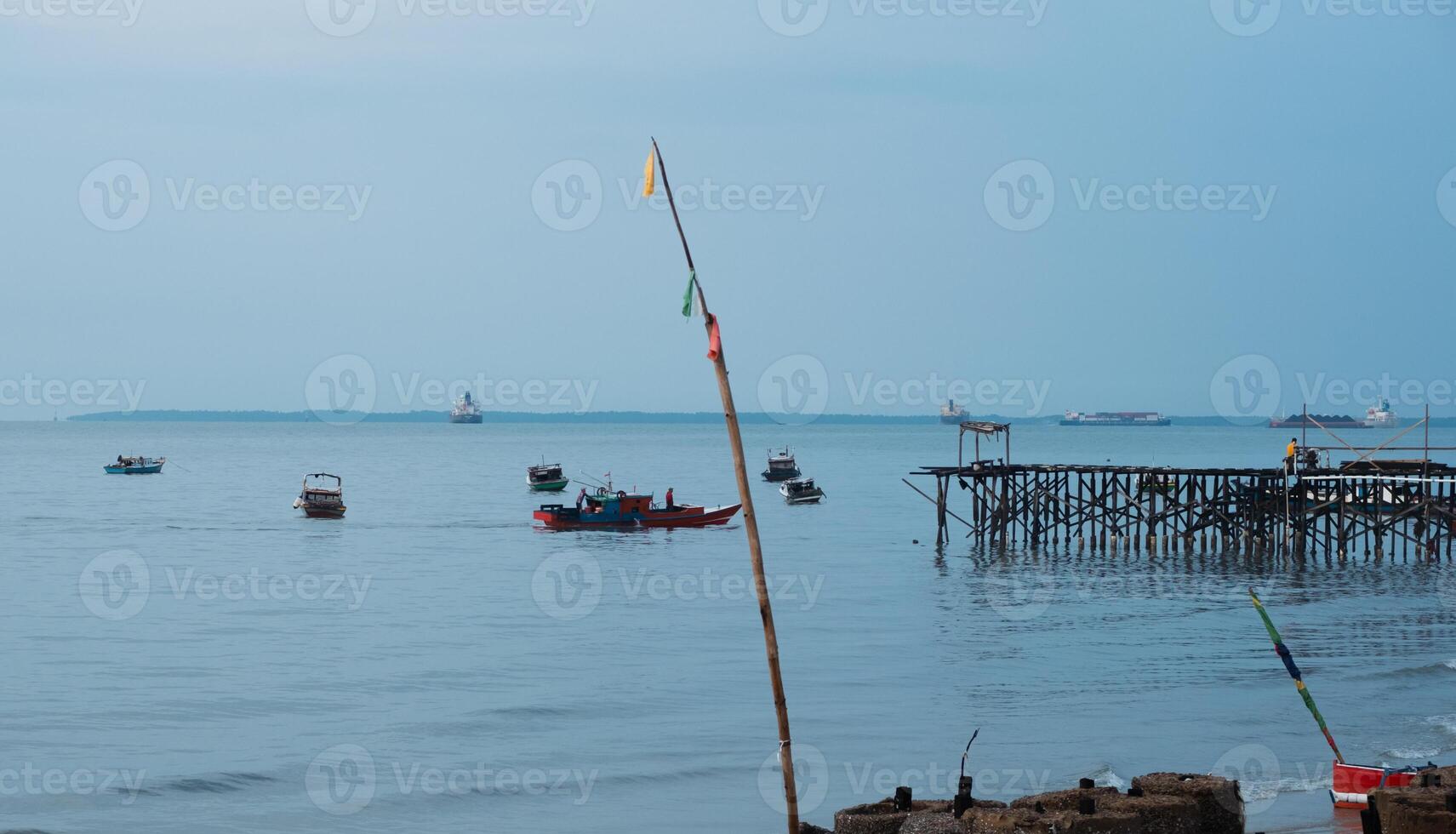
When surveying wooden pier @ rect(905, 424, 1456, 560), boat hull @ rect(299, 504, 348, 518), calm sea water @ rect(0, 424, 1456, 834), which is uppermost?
wooden pier @ rect(905, 424, 1456, 560)

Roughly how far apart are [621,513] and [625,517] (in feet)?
0.92

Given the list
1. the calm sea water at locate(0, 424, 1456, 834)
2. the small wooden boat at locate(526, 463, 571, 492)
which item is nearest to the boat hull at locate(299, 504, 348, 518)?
the calm sea water at locate(0, 424, 1456, 834)

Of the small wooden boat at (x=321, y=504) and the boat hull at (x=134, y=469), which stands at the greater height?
the boat hull at (x=134, y=469)

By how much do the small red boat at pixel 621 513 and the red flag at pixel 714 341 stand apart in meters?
50.9

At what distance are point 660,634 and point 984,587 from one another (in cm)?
1218

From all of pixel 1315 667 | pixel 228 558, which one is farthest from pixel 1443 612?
pixel 228 558

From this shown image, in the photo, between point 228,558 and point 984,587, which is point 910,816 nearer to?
point 984,587

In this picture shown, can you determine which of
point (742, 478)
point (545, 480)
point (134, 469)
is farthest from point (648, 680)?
point (134, 469)

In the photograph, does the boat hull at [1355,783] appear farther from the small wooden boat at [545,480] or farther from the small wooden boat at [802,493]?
the small wooden boat at [545,480]

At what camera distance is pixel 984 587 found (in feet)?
134

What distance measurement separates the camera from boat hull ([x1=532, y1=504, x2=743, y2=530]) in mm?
61312

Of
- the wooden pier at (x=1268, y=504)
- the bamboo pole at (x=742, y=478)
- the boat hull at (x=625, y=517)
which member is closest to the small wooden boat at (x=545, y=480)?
the boat hull at (x=625, y=517)

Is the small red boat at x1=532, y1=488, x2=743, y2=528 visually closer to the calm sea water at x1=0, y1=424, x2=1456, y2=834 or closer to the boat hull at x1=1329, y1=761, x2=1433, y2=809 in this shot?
the calm sea water at x1=0, y1=424, x2=1456, y2=834

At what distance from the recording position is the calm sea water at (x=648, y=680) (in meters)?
18.5
